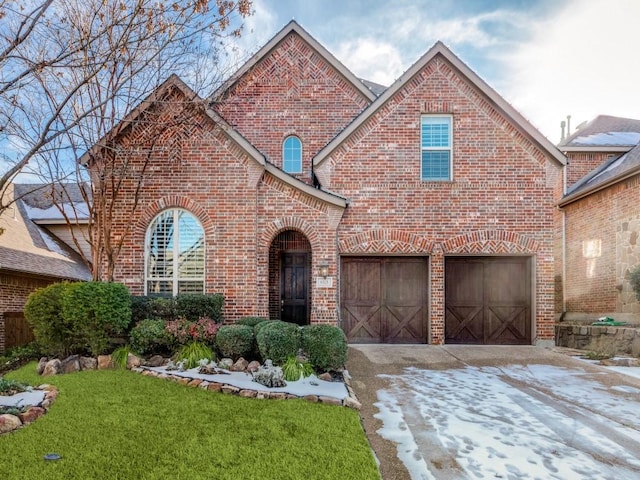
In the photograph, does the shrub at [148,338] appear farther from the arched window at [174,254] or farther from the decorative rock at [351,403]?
the decorative rock at [351,403]

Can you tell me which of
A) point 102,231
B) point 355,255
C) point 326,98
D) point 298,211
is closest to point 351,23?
point 326,98

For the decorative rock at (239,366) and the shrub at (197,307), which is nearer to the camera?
the decorative rock at (239,366)

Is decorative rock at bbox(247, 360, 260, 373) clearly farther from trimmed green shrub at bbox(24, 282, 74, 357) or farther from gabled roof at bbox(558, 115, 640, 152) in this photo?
gabled roof at bbox(558, 115, 640, 152)

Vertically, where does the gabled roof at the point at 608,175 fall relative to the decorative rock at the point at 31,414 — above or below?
above

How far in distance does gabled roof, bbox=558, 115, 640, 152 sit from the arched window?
12948 millimetres

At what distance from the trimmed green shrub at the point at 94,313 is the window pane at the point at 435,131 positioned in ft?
27.8

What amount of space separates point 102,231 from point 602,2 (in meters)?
11.8

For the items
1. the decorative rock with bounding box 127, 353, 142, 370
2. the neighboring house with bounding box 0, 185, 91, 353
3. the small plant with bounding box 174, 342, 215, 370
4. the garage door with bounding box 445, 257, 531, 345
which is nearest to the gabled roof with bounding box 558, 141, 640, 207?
the garage door with bounding box 445, 257, 531, 345

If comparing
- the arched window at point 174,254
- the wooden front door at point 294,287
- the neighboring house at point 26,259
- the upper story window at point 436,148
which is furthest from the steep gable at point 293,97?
the neighboring house at point 26,259

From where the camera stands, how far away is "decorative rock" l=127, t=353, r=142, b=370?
291 inches

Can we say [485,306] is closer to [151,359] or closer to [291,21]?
[151,359]

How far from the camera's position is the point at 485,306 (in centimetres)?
1136

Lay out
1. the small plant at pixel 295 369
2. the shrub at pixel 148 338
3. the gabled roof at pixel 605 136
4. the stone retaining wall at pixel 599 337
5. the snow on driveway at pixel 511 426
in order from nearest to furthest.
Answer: the snow on driveway at pixel 511 426
the small plant at pixel 295 369
the shrub at pixel 148 338
the stone retaining wall at pixel 599 337
the gabled roof at pixel 605 136

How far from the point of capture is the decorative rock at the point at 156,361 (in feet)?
24.6
